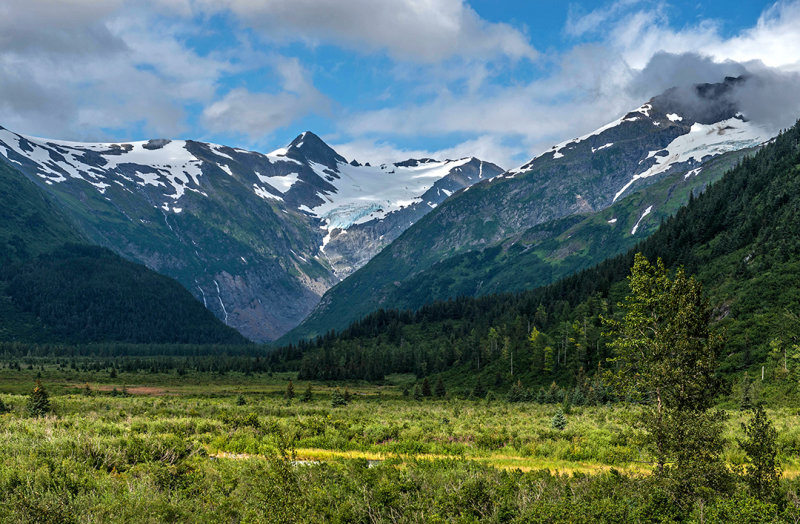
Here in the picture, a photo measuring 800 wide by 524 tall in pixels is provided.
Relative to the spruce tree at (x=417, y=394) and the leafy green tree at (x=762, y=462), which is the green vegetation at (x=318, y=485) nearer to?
the leafy green tree at (x=762, y=462)

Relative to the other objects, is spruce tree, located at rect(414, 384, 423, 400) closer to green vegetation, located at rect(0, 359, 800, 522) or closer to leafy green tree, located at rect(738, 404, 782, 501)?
green vegetation, located at rect(0, 359, 800, 522)

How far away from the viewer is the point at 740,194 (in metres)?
184

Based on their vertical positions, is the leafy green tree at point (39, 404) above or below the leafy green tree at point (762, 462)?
below

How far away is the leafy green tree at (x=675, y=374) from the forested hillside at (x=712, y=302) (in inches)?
2484

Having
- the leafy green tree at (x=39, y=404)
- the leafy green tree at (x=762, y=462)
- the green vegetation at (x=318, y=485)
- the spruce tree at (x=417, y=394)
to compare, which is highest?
the leafy green tree at (x=762, y=462)

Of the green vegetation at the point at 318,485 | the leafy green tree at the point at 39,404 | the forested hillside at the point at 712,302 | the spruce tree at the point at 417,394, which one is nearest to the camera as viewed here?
the green vegetation at the point at 318,485

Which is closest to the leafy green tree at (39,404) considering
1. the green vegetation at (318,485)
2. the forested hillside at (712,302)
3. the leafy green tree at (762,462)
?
the green vegetation at (318,485)

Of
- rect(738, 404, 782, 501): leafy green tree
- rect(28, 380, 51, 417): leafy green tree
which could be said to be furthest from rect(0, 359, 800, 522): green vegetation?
rect(28, 380, 51, 417): leafy green tree

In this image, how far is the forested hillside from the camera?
102m

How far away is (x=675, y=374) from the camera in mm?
22531

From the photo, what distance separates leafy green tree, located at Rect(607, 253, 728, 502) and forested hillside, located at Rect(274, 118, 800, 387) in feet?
207

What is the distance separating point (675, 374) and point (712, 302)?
368 feet

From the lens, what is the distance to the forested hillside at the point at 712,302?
10212 cm

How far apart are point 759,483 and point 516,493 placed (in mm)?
8845
